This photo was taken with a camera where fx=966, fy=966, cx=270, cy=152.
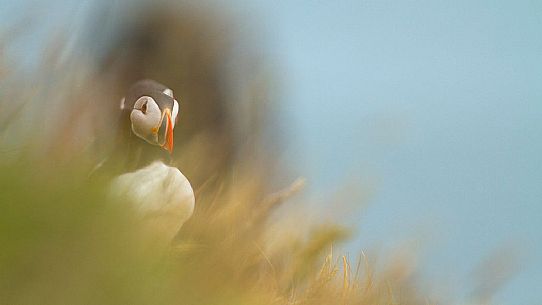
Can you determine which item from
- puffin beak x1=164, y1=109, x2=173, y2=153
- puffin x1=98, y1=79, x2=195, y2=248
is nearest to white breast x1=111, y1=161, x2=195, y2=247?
puffin x1=98, y1=79, x2=195, y2=248

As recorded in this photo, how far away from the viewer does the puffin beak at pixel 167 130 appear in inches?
79.9

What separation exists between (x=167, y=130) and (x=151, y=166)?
0.25 meters

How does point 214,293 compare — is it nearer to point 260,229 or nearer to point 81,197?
point 81,197

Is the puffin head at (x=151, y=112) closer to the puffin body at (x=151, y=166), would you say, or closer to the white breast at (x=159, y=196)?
the puffin body at (x=151, y=166)

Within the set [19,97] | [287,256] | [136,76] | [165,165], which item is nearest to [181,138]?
[136,76]

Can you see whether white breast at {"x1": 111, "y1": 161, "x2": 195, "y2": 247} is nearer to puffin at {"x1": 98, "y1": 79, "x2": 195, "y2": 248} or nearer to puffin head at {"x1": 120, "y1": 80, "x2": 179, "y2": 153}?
puffin at {"x1": 98, "y1": 79, "x2": 195, "y2": 248}

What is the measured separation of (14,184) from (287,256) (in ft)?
3.55

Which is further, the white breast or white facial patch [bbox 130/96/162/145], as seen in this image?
white facial patch [bbox 130/96/162/145]

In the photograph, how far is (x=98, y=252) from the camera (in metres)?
1.16

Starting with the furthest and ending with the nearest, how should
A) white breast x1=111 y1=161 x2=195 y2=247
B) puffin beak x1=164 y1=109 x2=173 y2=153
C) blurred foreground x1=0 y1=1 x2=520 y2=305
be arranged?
puffin beak x1=164 y1=109 x2=173 y2=153, white breast x1=111 y1=161 x2=195 y2=247, blurred foreground x1=0 y1=1 x2=520 y2=305

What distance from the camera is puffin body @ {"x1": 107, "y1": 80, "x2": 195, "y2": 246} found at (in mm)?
1396

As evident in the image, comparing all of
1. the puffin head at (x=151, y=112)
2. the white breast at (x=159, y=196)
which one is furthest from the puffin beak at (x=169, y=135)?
the white breast at (x=159, y=196)

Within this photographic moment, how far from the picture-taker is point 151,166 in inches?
72.4

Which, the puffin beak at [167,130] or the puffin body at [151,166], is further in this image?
the puffin beak at [167,130]
